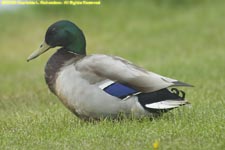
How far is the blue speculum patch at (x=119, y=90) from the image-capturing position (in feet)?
23.6

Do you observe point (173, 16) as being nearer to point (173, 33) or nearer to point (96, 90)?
point (173, 33)

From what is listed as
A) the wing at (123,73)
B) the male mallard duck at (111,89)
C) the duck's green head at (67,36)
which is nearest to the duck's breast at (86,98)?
the male mallard duck at (111,89)

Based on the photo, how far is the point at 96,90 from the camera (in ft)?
23.9

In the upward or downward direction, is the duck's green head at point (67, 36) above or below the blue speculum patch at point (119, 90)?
above

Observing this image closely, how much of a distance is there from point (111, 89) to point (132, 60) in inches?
329

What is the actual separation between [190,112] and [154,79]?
0.70 m

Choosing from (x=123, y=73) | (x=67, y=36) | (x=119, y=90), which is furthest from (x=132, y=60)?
(x=119, y=90)

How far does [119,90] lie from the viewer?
23.6ft

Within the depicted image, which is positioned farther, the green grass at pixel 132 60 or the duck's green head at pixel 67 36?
the duck's green head at pixel 67 36

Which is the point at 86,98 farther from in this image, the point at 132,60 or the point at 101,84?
the point at 132,60

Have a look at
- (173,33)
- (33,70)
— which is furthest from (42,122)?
(173,33)

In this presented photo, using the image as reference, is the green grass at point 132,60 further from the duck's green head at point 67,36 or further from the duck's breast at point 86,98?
the duck's green head at point 67,36

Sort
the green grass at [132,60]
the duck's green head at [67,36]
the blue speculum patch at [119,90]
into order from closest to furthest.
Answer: the green grass at [132,60] < the blue speculum patch at [119,90] < the duck's green head at [67,36]

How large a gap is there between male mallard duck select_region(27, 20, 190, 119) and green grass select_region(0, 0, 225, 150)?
150mm
